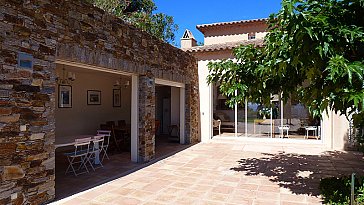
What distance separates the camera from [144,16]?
17.3 meters

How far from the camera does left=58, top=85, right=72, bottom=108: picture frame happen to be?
29.1 ft

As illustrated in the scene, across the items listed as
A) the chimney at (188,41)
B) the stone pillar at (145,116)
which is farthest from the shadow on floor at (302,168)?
the chimney at (188,41)

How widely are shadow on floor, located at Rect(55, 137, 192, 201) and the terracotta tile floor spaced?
25 centimetres

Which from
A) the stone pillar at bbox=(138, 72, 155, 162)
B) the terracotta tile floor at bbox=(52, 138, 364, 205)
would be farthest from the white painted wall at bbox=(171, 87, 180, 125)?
the stone pillar at bbox=(138, 72, 155, 162)

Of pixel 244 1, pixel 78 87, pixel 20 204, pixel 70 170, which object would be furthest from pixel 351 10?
pixel 244 1

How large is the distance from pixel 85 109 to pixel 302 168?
8.06 meters

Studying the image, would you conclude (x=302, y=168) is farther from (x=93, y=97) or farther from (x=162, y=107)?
(x=162, y=107)

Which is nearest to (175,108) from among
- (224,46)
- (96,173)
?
(224,46)

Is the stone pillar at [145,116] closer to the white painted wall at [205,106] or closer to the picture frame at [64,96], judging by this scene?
the picture frame at [64,96]

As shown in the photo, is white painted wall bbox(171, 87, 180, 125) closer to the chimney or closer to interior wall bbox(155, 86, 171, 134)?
interior wall bbox(155, 86, 171, 134)

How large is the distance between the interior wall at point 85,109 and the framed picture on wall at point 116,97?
0.45ft

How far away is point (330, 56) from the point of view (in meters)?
3.37

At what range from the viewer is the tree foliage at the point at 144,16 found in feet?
55.7

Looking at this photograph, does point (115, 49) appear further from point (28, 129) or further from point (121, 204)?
point (121, 204)
